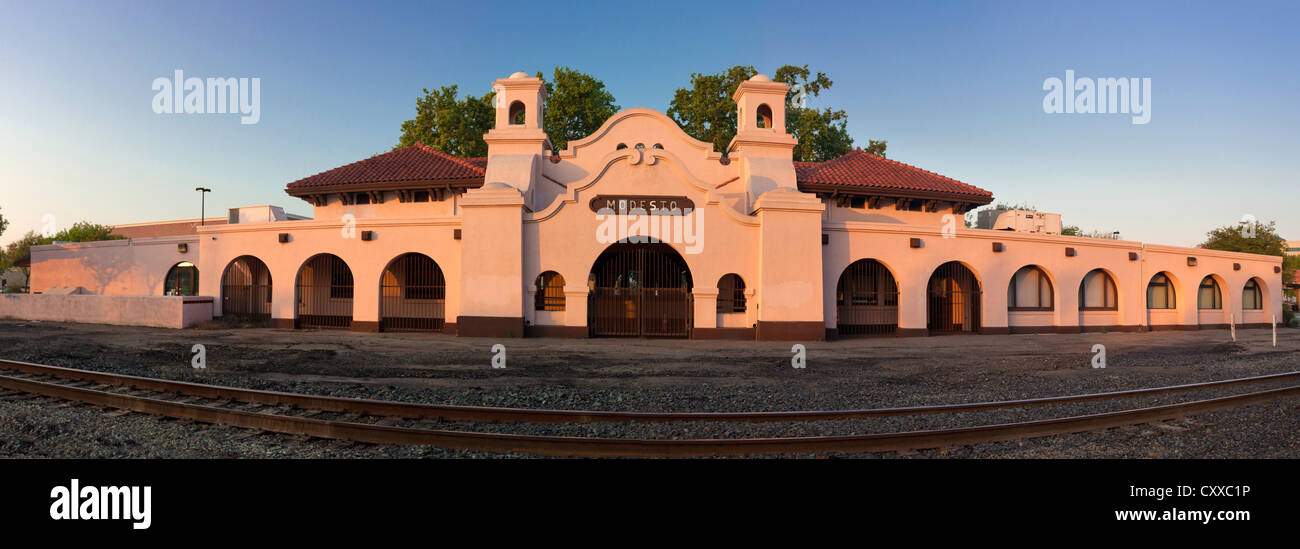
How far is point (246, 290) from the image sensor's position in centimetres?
2242

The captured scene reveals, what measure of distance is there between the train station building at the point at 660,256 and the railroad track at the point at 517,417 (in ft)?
32.9

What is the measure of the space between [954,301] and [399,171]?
23.8m

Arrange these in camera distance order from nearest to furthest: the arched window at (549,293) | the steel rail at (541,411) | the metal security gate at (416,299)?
1. the steel rail at (541,411)
2. the arched window at (549,293)
3. the metal security gate at (416,299)

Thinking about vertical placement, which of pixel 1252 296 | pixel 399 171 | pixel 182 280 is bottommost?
pixel 1252 296

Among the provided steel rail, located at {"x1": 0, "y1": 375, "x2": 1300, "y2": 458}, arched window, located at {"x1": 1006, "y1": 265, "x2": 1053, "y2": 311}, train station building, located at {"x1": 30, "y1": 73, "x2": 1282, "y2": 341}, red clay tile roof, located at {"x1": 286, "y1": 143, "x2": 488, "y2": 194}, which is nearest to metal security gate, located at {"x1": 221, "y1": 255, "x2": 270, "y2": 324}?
train station building, located at {"x1": 30, "y1": 73, "x2": 1282, "y2": 341}

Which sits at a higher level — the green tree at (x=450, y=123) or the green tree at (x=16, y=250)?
the green tree at (x=450, y=123)

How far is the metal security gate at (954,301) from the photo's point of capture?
69.9ft

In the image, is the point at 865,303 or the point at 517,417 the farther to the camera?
the point at 865,303

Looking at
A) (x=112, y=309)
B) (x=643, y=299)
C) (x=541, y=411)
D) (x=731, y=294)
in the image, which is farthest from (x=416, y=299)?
(x=541, y=411)

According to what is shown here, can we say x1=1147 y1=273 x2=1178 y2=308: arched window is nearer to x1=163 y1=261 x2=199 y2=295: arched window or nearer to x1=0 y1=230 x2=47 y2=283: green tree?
x1=163 y1=261 x2=199 y2=295: arched window

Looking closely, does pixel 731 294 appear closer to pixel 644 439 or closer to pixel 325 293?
pixel 644 439

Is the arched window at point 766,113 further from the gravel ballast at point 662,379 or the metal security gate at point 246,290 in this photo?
the metal security gate at point 246,290

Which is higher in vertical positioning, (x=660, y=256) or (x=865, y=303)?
(x=660, y=256)

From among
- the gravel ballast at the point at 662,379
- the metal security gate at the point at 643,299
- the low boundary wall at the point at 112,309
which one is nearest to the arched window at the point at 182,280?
the low boundary wall at the point at 112,309
